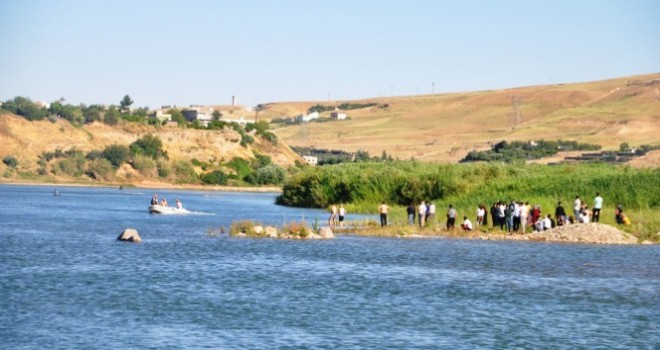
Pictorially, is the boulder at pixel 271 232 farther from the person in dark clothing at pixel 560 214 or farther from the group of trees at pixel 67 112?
the group of trees at pixel 67 112

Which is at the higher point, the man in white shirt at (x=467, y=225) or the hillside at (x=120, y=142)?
the hillside at (x=120, y=142)

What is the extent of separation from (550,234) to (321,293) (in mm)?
22096

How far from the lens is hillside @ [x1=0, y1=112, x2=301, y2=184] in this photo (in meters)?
154

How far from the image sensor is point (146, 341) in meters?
28.3

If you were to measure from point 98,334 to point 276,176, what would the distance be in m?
130

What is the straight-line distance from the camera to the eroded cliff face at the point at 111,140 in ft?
505

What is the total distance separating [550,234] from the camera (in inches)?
2259

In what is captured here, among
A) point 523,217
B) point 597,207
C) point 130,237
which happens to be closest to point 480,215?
point 523,217

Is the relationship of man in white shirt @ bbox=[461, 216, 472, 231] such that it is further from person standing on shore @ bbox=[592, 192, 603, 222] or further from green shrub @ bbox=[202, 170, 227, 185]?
green shrub @ bbox=[202, 170, 227, 185]

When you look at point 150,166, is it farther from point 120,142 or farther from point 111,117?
point 111,117

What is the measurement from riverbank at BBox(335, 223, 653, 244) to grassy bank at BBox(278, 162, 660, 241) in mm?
1699

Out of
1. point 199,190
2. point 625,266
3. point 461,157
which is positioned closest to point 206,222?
point 625,266

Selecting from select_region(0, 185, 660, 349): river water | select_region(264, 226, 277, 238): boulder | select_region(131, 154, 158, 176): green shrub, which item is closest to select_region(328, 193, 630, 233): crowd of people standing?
select_region(0, 185, 660, 349): river water

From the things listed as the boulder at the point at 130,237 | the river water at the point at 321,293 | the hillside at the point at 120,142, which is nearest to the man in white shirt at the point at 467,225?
the river water at the point at 321,293
